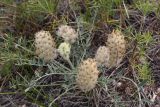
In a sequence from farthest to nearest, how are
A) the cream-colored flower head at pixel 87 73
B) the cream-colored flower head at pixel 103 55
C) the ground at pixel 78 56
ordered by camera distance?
the ground at pixel 78 56
the cream-colored flower head at pixel 103 55
the cream-colored flower head at pixel 87 73

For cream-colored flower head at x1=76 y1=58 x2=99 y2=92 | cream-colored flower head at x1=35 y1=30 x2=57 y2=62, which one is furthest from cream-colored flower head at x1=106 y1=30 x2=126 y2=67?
cream-colored flower head at x1=35 y1=30 x2=57 y2=62

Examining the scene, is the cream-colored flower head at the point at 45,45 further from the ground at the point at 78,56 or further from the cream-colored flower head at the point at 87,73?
the cream-colored flower head at the point at 87,73

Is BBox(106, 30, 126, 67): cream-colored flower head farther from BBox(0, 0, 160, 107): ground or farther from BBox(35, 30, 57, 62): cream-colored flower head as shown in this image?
BBox(35, 30, 57, 62): cream-colored flower head

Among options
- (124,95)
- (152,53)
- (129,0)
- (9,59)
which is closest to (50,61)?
(9,59)

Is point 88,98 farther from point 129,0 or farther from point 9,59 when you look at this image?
point 129,0

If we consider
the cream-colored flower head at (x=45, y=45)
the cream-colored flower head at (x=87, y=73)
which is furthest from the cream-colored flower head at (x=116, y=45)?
the cream-colored flower head at (x=45, y=45)

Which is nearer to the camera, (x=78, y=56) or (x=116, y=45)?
(x=116, y=45)

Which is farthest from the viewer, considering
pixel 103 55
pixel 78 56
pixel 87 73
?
pixel 78 56

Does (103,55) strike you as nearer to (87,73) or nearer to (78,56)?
(87,73)

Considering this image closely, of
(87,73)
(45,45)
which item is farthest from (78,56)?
(87,73)
